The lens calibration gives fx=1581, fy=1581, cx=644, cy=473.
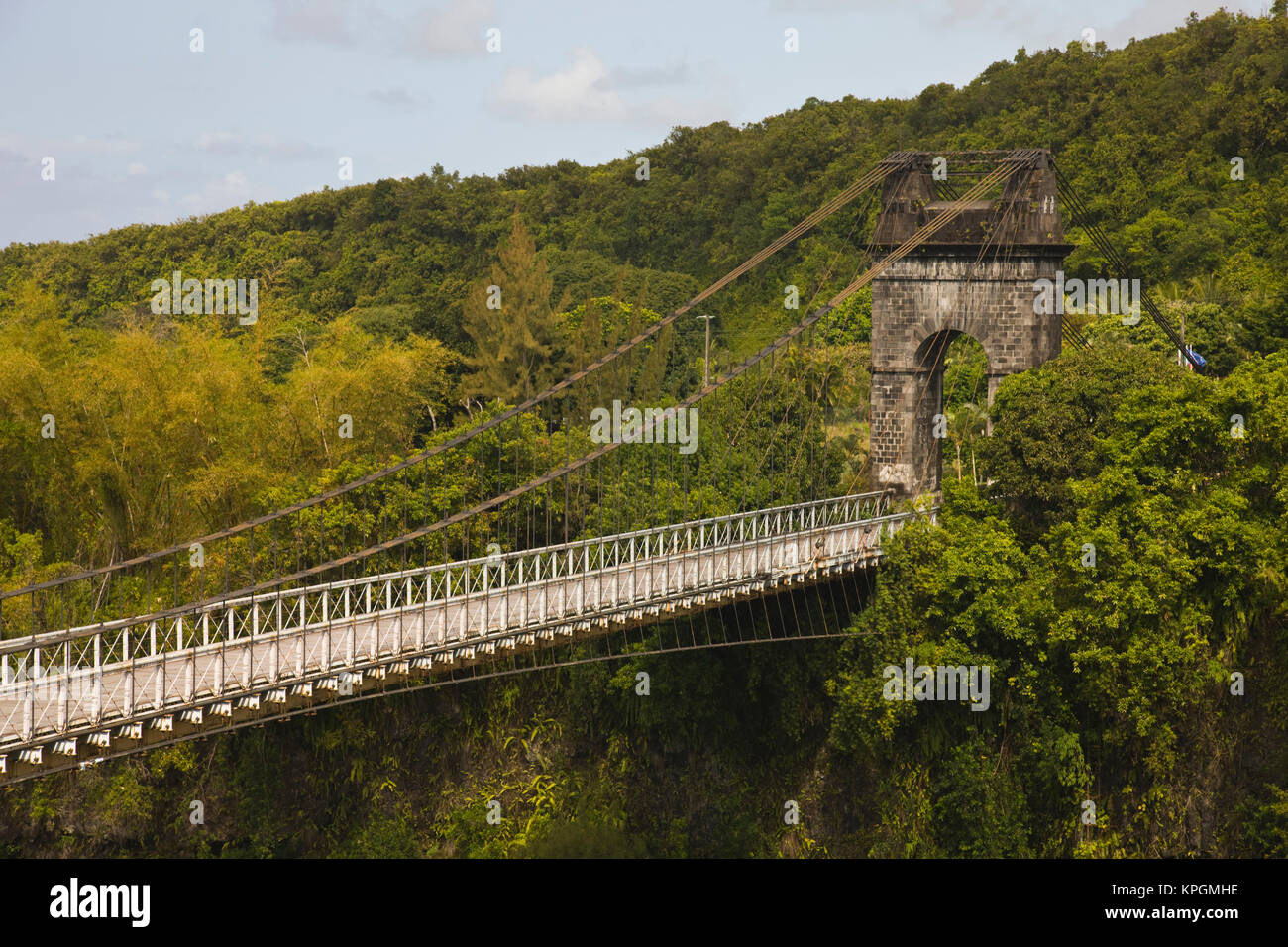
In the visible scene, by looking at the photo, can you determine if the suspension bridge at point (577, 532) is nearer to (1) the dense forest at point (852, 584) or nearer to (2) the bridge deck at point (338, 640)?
(2) the bridge deck at point (338, 640)

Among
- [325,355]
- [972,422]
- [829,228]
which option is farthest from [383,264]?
[972,422]

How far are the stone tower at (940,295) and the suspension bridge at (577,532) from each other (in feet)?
0.15

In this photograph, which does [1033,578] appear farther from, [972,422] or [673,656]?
[972,422]

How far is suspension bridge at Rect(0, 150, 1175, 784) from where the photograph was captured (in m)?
21.5

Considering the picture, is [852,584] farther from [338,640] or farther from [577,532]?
[338,640]

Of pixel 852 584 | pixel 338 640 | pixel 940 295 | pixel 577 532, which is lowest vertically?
pixel 338 640

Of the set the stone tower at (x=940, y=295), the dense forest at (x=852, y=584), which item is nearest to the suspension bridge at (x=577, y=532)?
the stone tower at (x=940, y=295)

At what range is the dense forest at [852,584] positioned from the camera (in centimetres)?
2742

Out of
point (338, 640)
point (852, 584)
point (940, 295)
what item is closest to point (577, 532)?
point (852, 584)

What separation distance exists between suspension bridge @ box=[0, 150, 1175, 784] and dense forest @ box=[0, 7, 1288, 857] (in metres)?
0.93

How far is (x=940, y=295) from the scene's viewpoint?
106 feet

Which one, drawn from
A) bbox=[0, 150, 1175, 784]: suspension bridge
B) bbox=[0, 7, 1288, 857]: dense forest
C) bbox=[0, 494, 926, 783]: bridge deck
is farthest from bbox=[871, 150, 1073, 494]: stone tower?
bbox=[0, 494, 926, 783]: bridge deck

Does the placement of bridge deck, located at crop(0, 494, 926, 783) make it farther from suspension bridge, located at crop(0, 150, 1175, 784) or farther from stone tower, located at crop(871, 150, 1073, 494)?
stone tower, located at crop(871, 150, 1073, 494)

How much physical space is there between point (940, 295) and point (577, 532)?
9.97m
